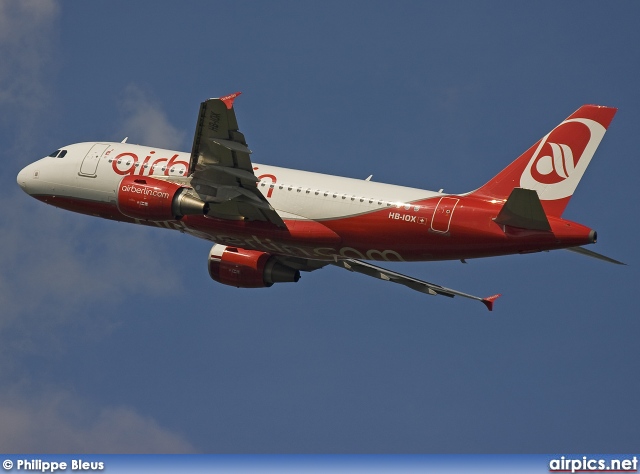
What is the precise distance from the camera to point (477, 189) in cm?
5253

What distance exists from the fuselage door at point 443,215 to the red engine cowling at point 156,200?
9.79 meters

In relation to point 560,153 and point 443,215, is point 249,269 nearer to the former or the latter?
point 443,215

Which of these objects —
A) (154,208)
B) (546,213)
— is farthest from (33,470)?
(546,213)

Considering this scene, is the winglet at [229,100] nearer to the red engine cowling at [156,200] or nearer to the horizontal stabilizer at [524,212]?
the red engine cowling at [156,200]

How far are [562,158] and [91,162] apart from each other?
2203 cm

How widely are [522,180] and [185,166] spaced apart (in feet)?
50.5

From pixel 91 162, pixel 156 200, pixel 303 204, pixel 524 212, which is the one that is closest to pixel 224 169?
pixel 156 200

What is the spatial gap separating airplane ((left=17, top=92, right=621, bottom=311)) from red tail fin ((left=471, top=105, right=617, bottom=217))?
1.6 inches

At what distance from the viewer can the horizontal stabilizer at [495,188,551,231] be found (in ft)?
158

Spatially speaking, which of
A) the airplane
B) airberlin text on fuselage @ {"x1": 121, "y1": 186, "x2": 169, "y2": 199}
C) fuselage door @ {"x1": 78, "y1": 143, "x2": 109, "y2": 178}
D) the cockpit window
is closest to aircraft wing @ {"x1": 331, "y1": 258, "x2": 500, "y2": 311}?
the airplane

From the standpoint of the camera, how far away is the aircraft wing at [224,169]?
1989 inches

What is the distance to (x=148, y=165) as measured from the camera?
57.6 metres

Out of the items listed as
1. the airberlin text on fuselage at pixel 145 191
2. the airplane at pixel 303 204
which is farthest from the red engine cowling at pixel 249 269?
the airberlin text on fuselage at pixel 145 191

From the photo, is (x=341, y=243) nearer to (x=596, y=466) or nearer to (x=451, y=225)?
(x=451, y=225)
